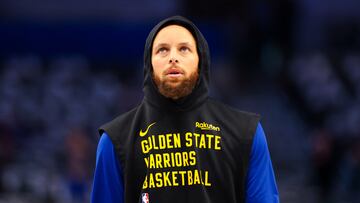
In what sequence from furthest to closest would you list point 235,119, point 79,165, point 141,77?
point 141,77 → point 79,165 → point 235,119

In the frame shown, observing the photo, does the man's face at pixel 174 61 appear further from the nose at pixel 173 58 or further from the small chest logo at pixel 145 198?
the small chest logo at pixel 145 198

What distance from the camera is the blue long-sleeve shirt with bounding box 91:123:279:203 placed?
132 inches

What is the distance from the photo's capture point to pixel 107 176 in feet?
11.0

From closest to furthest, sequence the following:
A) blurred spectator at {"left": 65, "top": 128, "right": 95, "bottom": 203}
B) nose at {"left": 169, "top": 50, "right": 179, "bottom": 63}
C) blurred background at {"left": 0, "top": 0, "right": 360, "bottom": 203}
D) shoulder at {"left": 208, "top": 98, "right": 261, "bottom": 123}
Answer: nose at {"left": 169, "top": 50, "right": 179, "bottom": 63}, shoulder at {"left": 208, "top": 98, "right": 261, "bottom": 123}, blurred spectator at {"left": 65, "top": 128, "right": 95, "bottom": 203}, blurred background at {"left": 0, "top": 0, "right": 360, "bottom": 203}

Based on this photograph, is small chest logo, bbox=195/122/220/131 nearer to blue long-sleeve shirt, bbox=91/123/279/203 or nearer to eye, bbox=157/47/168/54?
blue long-sleeve shirt, bbox=91/123/279/203

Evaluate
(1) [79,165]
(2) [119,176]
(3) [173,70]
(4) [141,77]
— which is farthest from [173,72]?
(4) [141,77]

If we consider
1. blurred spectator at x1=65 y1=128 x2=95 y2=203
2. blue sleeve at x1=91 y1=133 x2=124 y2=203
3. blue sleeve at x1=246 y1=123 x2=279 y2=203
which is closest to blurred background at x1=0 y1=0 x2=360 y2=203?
blurred spectator at x1=65 y1=128 x2=95 y2=203

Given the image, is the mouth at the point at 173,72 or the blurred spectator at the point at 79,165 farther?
the blurred spectator at the point at 79,165

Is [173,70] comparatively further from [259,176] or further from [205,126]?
[259,176]

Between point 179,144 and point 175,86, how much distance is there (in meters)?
0.21

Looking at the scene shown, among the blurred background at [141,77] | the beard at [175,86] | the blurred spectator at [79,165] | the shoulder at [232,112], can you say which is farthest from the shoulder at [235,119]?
the blurred background at [141,77]

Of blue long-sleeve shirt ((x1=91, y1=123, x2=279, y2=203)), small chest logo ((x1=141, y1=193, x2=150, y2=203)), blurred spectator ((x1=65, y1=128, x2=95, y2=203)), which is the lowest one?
small chest logo ((x1=141, y1=193, x2=150, y2=203))

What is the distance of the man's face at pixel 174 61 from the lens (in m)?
3.30

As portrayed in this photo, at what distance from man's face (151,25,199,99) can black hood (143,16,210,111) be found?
0.02m
